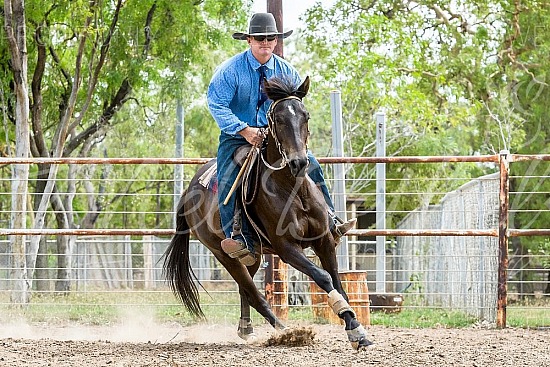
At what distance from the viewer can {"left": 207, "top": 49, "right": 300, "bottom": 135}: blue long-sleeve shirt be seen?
272 inches

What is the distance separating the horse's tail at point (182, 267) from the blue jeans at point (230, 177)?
1.16m

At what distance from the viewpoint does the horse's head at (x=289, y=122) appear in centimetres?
571

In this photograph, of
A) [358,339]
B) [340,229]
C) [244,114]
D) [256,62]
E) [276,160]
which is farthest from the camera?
[244,114]

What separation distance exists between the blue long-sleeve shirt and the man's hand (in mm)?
230

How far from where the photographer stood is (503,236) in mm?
8422

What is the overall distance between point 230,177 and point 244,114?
61cm

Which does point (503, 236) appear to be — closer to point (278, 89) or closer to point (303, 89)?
point (303, 89)

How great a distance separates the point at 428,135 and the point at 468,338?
1436cm

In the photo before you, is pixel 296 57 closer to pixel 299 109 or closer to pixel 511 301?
pixel 511 301

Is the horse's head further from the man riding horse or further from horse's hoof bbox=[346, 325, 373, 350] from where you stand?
horse's hoof bbox=[346, 325, 373, 350]

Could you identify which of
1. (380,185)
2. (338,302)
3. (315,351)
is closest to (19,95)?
(380,185)

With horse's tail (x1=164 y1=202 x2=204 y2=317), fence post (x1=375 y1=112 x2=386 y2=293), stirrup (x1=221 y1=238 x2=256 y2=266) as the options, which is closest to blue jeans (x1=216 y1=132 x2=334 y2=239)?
stirrup (x1=221 y1=238 x2=256 y2=266)

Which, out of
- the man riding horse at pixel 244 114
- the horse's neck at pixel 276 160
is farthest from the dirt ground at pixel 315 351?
the horse's neck at pixel 276 160

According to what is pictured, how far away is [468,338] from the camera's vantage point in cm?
723
